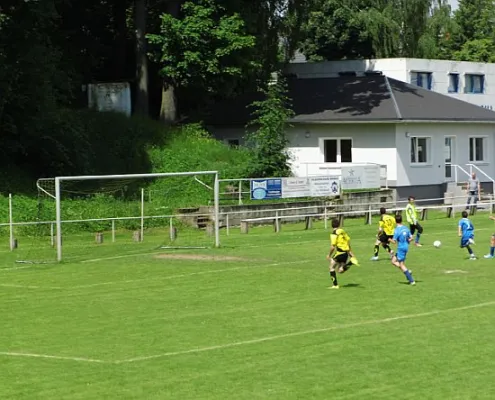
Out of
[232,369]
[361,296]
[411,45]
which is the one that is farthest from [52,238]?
[411,45]

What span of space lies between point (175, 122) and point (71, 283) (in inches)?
1262

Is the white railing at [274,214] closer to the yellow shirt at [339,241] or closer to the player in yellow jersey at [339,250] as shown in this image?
the player in yellow jersey at [339,250]

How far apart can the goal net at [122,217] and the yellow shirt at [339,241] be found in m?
11.1

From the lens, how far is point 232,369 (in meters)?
17.0

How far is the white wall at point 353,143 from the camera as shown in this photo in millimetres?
55781

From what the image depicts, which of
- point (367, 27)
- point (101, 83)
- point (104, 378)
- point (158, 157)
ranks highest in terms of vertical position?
point (367, 27)

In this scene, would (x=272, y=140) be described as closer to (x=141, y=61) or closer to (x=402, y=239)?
(x=141, y=61)

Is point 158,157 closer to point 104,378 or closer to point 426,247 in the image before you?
point 426,247

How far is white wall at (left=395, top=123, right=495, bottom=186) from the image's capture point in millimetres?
55719

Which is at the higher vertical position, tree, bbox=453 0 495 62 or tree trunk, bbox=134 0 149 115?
tree, bbox=453 0 495 62

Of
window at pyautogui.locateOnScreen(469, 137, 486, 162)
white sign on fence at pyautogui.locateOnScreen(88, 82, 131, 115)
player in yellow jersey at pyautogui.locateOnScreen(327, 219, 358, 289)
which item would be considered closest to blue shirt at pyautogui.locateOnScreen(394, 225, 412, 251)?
player in yellow jersey at pyautogui.locateOnScreen(327, 219, 358, 289)

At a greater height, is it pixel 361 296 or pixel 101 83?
pixel 101 83

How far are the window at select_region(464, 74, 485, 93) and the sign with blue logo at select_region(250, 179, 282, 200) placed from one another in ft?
96.0

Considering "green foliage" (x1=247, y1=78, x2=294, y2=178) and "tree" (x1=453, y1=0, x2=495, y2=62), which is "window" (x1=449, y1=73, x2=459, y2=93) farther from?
"tree" (x1=453, y1=0, x2=495, y2=62)
